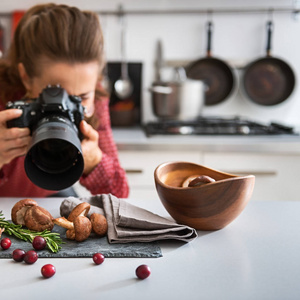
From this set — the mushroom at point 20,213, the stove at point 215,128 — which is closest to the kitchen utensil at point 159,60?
the stove at point 215,128

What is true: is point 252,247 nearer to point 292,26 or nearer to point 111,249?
point 111,249

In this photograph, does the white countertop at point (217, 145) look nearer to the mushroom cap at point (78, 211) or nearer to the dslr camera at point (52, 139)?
the dslr camera at point (52, 139)

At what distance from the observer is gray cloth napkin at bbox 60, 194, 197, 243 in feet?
1.98

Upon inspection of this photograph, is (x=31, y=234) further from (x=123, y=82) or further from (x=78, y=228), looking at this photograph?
(x=123, y=82)

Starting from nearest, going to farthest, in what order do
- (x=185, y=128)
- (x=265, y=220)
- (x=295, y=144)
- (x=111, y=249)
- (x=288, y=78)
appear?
(x=111, y=249)
(x=265, y=220)
(x=295, y=144)
(x=185, y=128)
(x=288, y=78)

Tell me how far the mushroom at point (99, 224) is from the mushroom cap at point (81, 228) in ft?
0.06

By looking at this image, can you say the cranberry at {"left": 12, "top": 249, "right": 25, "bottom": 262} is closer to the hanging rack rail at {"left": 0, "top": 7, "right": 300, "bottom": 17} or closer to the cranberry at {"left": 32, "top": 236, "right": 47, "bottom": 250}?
the cranberry at {"left": 32, "top": 236, "right": 47, "bottom": 250}

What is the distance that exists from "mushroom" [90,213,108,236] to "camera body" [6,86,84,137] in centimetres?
23

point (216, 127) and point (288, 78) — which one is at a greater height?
point (288, 78)

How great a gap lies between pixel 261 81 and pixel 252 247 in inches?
62.2

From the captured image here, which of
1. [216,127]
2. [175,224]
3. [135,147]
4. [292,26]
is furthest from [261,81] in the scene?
[175,224]

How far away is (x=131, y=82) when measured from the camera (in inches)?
81.9

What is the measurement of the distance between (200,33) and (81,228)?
5.42 feet

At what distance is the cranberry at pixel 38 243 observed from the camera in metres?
0.57
